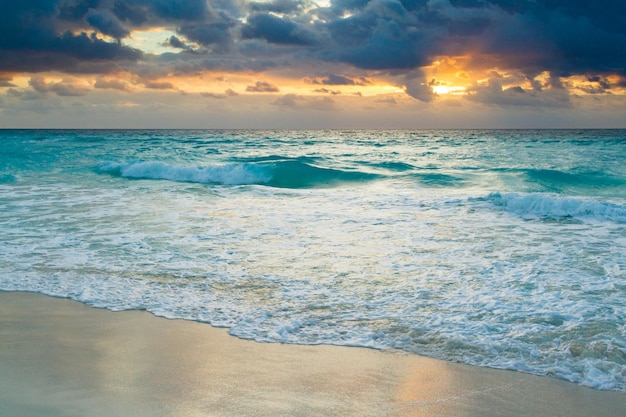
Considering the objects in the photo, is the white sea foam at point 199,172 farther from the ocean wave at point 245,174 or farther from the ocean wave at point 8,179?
the ocean wave at point 8,179

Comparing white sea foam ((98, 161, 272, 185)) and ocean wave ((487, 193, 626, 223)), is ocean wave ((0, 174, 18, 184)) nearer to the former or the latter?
white sea foam ((98, 161, 272, 185))

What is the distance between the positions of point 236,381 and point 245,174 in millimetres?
21383

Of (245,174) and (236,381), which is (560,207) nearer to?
(236,381)

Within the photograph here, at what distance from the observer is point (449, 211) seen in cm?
1284

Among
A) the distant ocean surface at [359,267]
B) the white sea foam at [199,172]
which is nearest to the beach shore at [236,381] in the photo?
the distant ocean surface at [359,267]

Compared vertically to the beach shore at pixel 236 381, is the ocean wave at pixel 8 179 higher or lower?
higher

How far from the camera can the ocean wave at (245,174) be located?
78.7ft

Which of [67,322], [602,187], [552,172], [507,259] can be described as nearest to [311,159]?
[552,172]

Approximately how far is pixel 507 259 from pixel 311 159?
76.2ft

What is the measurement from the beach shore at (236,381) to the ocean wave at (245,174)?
731 inches

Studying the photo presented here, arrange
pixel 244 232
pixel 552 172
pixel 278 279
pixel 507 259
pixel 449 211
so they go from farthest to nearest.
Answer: pixel 552 172, pixel 449 211, pixel 244 232, pixel 507 259, pixel 278 279

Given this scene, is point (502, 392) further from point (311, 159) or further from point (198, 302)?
point (311, 159)

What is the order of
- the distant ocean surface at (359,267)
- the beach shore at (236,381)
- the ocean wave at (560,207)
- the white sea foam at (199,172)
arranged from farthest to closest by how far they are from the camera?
the white sea foam at (199,172), the ocean wave at (560,207), the distant ocean surface at (359,267), the beach shore at (236,381)

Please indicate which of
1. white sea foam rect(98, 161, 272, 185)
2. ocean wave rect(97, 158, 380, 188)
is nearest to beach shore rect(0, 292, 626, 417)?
ocean wave rect(97, 158, 380, 188)
